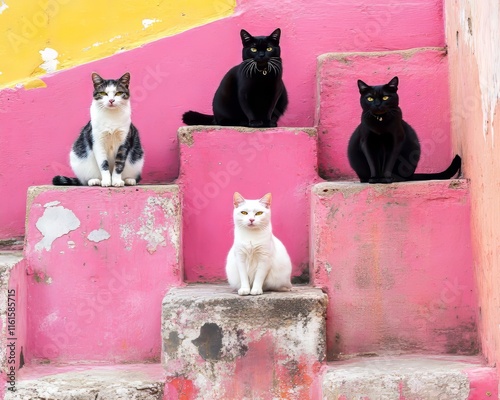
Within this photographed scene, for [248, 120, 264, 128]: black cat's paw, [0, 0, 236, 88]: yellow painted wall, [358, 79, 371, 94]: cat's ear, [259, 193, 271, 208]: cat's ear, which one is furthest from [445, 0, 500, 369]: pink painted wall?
[0, 0, 236, 88]: yellow painted wall

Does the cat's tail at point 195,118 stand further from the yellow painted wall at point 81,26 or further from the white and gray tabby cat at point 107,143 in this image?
the yellow painted wall at point 81,26

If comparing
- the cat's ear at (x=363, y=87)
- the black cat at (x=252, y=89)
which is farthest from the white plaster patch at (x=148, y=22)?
the cat's ear at (x=363, y=87)

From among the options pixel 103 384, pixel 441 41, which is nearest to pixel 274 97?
pixel 441 41

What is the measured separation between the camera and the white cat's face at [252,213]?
3896 millimetres

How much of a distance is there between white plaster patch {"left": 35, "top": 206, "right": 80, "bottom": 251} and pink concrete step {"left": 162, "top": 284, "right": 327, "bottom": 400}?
96 centimetres

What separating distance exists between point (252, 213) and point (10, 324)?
1443mm

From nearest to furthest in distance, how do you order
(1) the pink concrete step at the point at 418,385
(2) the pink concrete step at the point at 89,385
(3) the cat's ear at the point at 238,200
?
1. (1) the pink concrete step at the point at 418,385
2. (2) the pink concrete step at the point at 89,385
3. (3) the cat's ear at the point at 238,200

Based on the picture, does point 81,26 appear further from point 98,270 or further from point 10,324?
point 10,324

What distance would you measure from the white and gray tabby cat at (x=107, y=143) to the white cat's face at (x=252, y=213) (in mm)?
828

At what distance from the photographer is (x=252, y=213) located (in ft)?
12.8

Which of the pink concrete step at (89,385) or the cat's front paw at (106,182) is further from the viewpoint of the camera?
the cat's front paw at (106,182)

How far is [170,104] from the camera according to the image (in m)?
5.09

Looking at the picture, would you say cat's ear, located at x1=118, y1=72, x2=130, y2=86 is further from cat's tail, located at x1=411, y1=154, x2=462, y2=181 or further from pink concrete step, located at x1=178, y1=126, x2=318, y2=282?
cat's tail, located at x1=411, y1=154, x2=462, y2=181

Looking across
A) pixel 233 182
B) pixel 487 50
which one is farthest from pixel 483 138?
pixel 233 182
